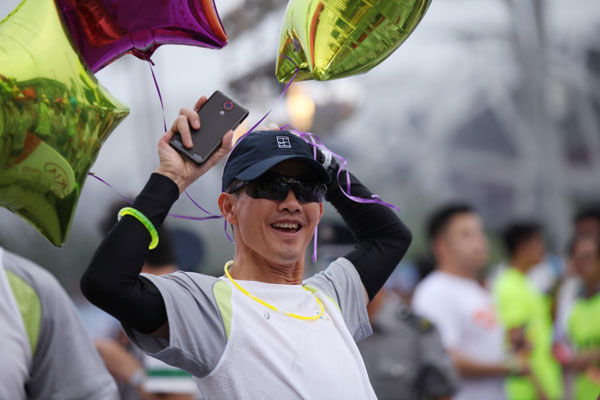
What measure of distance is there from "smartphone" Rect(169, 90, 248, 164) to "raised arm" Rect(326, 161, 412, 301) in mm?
485

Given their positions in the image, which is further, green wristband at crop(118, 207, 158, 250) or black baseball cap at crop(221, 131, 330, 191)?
black baseball cap at crop(221, 131, 330, 191)

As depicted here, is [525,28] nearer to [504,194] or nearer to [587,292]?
[587,292]

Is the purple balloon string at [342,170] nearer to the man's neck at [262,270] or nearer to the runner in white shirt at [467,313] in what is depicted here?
the man's neck at [262,270]

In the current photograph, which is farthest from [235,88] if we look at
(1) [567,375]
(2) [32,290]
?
(2) [32,290]

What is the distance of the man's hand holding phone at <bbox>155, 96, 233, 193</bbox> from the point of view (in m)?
2.04

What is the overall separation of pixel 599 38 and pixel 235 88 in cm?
2546

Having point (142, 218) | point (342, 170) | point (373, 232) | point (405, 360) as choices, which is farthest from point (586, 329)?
point (142, 218)

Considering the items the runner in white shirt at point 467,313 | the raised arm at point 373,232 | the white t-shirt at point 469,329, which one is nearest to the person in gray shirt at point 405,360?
the runner in white shirt at point 467,313

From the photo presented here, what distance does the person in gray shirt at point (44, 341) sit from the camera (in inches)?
94.8

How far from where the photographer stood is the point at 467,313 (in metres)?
5.00

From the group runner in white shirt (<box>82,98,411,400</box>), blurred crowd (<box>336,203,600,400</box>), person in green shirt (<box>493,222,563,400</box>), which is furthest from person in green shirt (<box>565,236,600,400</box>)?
runner in white shirt (<box>82,98,411,400</box>)

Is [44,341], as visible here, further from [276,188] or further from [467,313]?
[467,313]

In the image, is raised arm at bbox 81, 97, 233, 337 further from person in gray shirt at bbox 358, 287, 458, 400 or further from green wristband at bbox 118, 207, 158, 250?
person in gray shirt at bbox 358, 287, 458, 400

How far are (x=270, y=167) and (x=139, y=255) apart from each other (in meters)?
0.39
